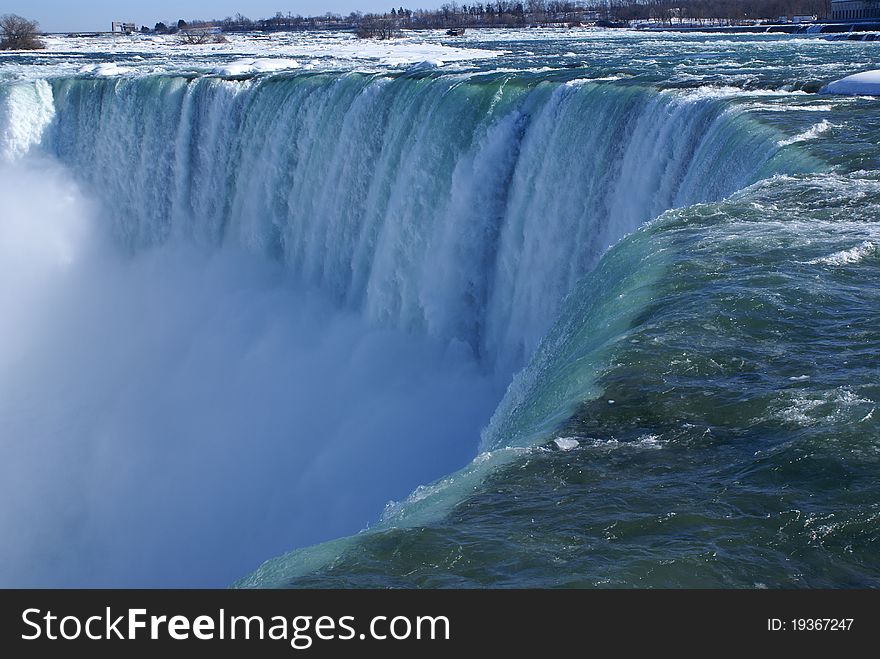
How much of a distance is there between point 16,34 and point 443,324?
150ft

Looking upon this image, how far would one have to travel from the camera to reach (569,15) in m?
102

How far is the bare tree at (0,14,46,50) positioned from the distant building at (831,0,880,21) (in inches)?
1652

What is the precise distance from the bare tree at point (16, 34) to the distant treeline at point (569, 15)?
2269 centimetres

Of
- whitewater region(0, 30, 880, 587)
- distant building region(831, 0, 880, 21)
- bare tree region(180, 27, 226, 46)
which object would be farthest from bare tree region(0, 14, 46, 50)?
distant building region(831, 0, 880, 21)

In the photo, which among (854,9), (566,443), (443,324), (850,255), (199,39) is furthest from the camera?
(199,39)

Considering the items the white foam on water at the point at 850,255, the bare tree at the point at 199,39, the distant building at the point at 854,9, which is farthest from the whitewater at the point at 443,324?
the bare tree at the point at 199,39

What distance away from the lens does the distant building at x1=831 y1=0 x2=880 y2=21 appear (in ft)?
156

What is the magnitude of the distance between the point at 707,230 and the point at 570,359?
2510mm

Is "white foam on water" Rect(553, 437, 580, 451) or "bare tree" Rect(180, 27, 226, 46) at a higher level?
"bare tree" Rect(180, 27, 226, 46)

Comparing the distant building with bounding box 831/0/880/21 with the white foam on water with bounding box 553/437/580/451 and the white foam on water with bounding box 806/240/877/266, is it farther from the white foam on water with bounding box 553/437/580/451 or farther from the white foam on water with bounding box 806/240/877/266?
the white foam on water with bounding box 553/437/580/451

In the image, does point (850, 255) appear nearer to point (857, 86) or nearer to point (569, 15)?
point (857, 86)

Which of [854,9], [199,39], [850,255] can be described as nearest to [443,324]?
[850,255]

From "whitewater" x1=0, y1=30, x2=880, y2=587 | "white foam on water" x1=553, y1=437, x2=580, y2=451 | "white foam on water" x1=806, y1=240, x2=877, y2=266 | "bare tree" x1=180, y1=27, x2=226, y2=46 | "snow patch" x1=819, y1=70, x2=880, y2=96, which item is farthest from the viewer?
"bare tree" x1=180, y1=27, x2=226, y2=46
